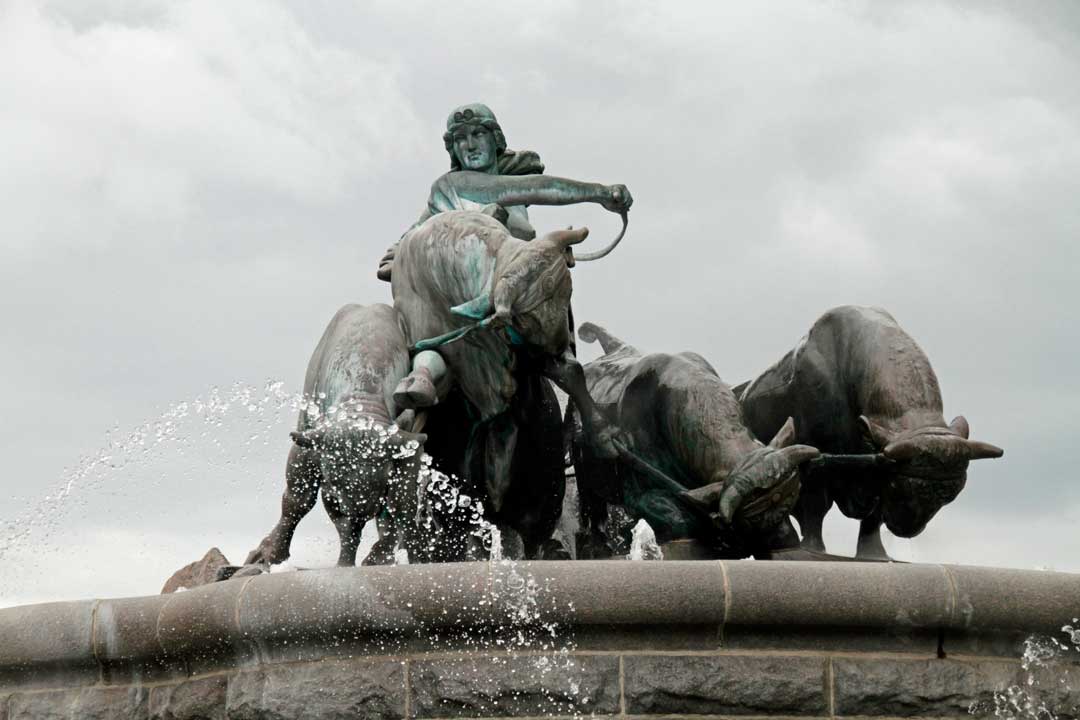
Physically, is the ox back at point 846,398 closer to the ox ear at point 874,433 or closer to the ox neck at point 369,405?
the ox ear at point 874,433

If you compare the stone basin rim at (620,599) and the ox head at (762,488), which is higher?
the ox head at (762,488)

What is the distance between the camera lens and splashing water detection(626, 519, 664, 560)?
8.95m

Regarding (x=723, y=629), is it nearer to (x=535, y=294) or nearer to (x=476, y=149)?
(x=535, y=294)

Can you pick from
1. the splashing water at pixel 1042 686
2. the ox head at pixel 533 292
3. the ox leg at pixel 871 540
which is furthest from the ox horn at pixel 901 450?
the ox head at pixel 533 292

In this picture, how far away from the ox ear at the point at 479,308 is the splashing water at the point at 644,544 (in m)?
1.70

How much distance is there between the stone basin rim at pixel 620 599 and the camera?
21.2 ft

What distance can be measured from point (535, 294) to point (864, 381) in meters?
1.78

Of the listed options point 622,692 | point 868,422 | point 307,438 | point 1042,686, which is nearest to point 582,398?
point 868,422

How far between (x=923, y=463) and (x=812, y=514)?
4.69ft

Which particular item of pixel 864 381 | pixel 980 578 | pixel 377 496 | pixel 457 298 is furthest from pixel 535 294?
pixel 980 578

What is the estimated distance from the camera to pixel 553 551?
9.43 meters

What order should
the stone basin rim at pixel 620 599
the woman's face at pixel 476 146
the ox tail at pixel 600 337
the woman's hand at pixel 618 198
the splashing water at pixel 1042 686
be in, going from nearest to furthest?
the stone basin rim at pixel 620 599, the splashing water at pixel 1042 686, the woman's hand at pixel 618 198, the woman's face at pixel 476 146, the ox tail at pixel 600 337

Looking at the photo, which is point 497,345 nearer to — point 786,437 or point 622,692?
point 786,437

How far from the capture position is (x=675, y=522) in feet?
28.5
